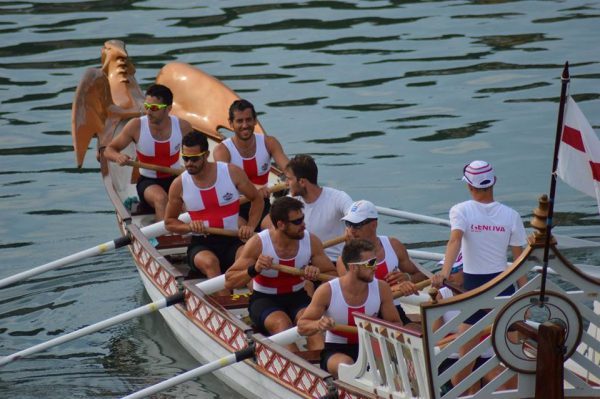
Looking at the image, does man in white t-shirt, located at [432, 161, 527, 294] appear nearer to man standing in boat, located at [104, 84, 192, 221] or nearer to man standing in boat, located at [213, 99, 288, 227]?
man standing in boat, located at [213, 99, 288, 227]

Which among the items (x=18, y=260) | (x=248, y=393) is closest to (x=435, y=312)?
(x=248, y=393)

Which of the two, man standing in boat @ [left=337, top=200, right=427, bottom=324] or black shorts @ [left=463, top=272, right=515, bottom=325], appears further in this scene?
man standing in boat @ [left=337, top=200, right=427, bottom=324]

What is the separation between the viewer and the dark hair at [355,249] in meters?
10.0

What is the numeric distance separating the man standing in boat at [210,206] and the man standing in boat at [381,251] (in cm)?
190

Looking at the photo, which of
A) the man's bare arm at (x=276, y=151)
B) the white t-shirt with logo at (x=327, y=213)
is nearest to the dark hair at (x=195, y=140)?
the white t-shirt with logo at (x=327, y=213)

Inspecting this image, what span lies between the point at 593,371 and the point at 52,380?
5.92 m

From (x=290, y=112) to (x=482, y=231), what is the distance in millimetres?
11673

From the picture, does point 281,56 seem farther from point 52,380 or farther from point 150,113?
point 52,380

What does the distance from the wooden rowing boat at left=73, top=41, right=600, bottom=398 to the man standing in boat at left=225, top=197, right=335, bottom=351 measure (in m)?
0.23

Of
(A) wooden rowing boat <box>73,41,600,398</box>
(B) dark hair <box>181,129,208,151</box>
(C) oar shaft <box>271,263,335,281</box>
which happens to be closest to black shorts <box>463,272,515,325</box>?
(A) wooden rowing boat <box>73,41,600,398</box>

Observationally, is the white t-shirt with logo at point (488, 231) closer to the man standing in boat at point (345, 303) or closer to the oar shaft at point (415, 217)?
the man standing in boat at point (345, 303)

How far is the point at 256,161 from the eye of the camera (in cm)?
1373

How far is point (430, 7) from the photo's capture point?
1063 inches

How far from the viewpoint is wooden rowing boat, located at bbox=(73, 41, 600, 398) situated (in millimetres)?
9188
